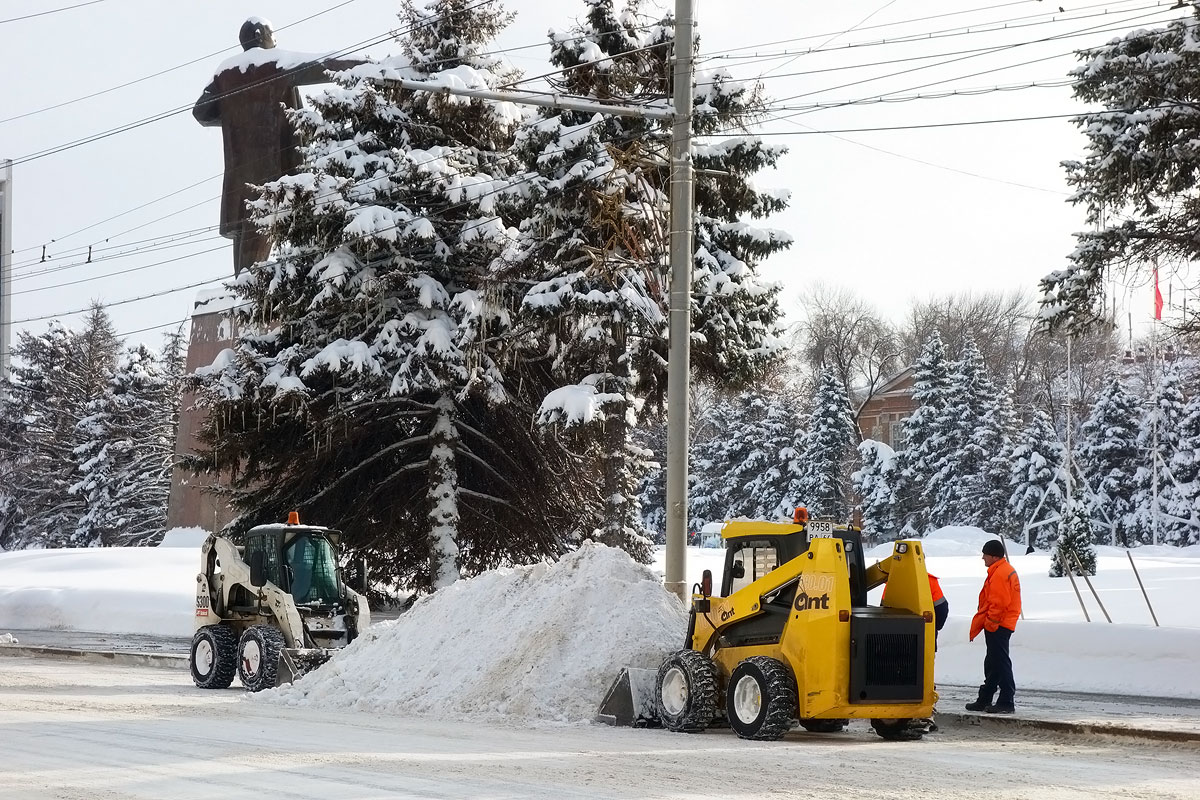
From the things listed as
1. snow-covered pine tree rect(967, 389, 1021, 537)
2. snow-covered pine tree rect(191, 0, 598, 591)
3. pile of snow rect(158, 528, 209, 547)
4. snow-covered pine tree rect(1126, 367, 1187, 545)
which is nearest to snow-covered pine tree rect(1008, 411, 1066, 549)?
snow-covered pine tree rect(967, 389, 1021, 537)

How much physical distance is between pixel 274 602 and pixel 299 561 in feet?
2.24

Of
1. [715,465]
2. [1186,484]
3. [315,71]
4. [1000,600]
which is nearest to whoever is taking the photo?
[1000,600]

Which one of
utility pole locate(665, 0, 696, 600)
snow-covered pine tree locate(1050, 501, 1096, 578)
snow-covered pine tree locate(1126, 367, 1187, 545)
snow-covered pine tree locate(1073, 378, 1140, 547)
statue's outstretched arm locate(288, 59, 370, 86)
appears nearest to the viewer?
utility pole locate(665, 0, 696, 600)

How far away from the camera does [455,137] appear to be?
27.8m

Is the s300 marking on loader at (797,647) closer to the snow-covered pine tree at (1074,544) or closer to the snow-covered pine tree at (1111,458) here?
the snow-covered pine tree at (1074,544)

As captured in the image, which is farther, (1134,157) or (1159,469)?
(1159,469)

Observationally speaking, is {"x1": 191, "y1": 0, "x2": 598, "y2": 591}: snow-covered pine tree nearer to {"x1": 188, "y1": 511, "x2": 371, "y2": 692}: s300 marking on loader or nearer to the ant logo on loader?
{"x1": 188, "y1": 511, "x2": 371, "y2": 692}: s300 marking on loader

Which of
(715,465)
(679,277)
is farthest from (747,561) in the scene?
(715,465)

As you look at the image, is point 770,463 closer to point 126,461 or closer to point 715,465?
point 715,465

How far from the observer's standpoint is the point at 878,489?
75.9 m

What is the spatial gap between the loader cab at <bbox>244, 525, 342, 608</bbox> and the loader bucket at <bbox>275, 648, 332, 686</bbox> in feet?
4.99

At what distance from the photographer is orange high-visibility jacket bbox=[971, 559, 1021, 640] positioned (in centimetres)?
1366

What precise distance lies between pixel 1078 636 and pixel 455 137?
15.4 metres

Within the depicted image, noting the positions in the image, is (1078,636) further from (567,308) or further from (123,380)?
(123,380)
